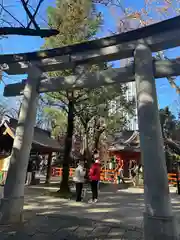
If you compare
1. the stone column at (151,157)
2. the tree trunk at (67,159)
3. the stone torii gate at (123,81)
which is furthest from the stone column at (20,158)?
the tree trunk at (67,159)

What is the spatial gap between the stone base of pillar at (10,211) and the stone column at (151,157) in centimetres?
266

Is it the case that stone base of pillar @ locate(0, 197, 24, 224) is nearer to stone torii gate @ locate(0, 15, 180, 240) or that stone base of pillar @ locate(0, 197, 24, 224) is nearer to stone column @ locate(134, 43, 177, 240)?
stone torii gate @ locate(0, 15, 180, 240)

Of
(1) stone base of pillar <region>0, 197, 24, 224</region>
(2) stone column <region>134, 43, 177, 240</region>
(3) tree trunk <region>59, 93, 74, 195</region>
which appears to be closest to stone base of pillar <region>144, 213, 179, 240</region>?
(2) stone column <region>134, 43, 177, 240</region>

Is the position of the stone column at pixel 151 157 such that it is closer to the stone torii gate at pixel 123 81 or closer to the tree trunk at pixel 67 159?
the stone torii gate at pixel 123 81

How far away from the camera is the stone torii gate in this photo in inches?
130

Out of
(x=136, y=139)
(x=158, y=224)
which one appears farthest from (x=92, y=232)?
(x=136, y=139)

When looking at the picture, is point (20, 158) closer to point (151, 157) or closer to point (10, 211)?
point (10, 211)

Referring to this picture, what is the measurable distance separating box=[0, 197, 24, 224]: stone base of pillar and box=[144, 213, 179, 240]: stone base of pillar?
2.68m

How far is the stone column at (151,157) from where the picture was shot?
3.16 m

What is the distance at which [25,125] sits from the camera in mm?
4742

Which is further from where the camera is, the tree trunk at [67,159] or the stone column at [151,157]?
the tree trunk at [67,159]

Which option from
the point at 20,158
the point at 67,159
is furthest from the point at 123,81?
the point at 67,159

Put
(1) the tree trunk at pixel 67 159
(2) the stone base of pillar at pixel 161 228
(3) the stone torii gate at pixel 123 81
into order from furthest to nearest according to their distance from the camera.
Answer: (1) the tree trunk at pixel 67 159, (3) the stone torii gate at pixel 123 81, (2) the stone base of pillar at pixel 161 228

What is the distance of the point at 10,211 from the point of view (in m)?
4.16
